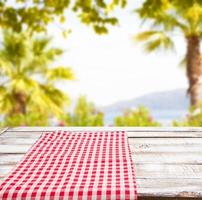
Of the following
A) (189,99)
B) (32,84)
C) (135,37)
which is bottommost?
(189,99)

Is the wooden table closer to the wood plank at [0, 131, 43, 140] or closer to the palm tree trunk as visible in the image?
the wood plank at [0, 131, 43, 140]

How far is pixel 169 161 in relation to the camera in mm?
1919

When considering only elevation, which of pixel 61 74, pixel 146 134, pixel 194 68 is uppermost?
pixel 146 134

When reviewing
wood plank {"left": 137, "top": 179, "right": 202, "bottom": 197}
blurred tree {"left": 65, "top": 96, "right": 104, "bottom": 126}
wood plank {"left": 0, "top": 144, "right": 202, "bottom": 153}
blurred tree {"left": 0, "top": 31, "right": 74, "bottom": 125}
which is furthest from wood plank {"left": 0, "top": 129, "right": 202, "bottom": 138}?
blurred tree {"left": 0, "top": 31, "right": 74, "bottom": 125}

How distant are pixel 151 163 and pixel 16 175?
1.77ft

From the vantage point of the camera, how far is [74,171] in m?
1.80

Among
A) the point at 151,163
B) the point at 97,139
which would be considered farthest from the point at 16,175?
the point at 97,139

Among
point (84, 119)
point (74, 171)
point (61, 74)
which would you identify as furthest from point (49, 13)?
point (61, 74)

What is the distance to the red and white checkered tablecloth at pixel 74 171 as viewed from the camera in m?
1.53

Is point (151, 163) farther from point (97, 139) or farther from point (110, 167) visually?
point (97, 139)

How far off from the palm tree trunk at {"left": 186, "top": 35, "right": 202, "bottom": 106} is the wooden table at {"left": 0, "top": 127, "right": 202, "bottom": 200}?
42.3ft

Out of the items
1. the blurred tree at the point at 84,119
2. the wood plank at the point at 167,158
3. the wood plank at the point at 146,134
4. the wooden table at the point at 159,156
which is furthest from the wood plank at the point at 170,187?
the blurred tree at the point at 84,119

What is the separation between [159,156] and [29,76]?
13308 mm

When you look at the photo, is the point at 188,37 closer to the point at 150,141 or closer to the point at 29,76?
the point at 29,76
